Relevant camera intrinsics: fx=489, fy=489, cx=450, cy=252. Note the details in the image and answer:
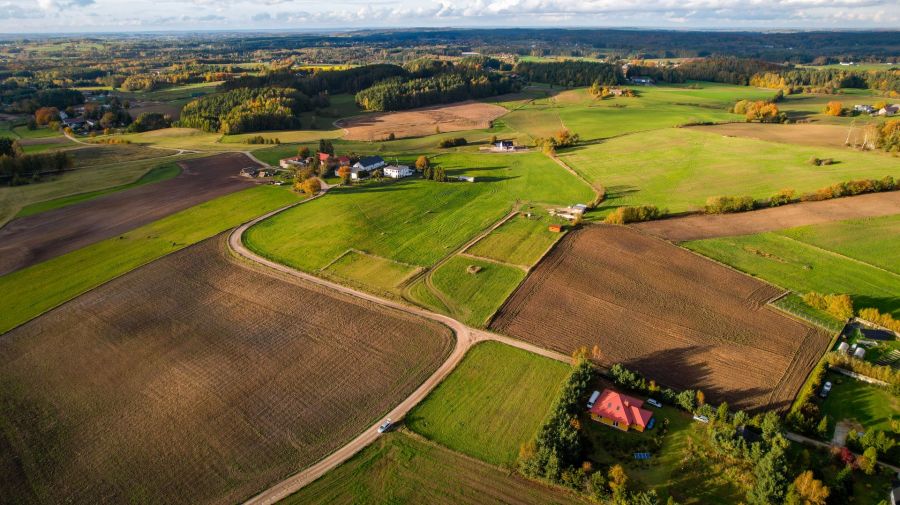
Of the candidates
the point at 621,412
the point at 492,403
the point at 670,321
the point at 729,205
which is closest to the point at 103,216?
the point at 492,403

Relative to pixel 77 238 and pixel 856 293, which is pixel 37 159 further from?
pixel 856 293

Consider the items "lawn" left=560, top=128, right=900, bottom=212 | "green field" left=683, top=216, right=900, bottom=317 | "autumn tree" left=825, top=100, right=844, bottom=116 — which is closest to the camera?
"green field" left=683, top=216, right=900, bottom=317

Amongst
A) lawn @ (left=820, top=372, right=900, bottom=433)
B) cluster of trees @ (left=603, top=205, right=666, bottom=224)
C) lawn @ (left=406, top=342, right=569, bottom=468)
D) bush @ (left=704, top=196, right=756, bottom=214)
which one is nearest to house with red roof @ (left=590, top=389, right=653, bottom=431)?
lawn @ (left=406, top=342, right=569, bottom=468)

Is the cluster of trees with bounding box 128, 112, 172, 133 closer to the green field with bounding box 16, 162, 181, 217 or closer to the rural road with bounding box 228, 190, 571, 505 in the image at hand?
the green field with bounding box 16, 162, 181, 217

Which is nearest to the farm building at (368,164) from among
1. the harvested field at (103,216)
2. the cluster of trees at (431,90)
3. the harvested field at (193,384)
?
the harvested field at (103,216)

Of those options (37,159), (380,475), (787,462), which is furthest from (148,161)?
(787,462)

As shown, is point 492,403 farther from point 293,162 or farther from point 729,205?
point 293,162

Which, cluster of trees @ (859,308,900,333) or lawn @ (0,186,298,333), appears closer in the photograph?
cluster of trees @ (859,308,900,333)
